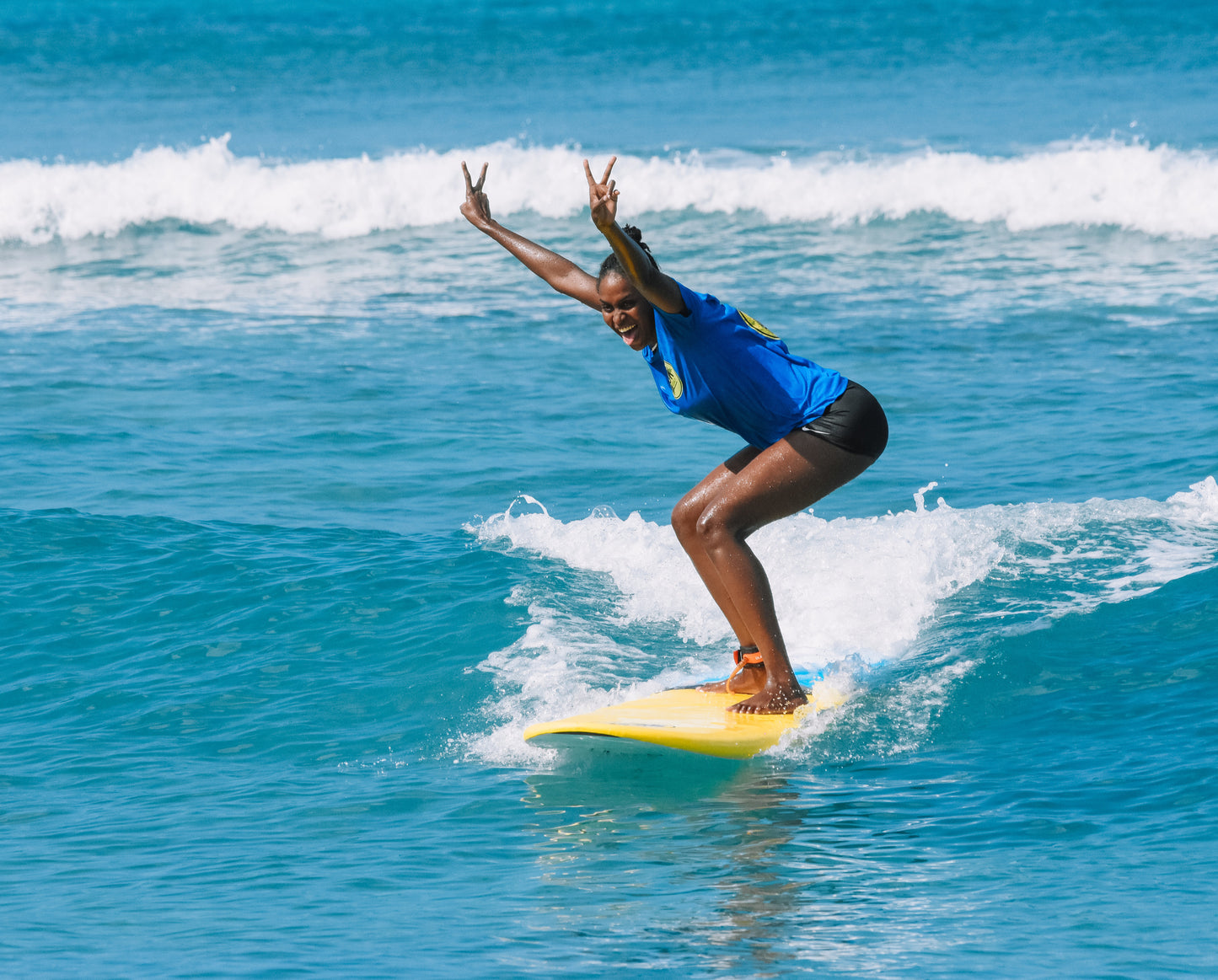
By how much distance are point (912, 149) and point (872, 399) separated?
18.4 metres

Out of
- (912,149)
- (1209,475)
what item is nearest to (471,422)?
(1209,475)

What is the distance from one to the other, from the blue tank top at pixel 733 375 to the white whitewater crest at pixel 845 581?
1.29 m

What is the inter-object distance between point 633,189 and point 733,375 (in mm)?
16820

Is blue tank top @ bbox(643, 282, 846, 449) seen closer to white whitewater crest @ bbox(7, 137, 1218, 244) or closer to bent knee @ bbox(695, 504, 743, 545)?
bent knee @ bbox(695, 504, 743, 545)

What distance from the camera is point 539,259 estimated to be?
571cm

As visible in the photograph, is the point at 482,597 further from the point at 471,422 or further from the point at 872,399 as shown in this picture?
the point at 471,422

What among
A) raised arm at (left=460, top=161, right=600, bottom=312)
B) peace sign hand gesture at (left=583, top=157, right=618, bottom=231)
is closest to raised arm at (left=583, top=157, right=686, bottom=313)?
peace sign hand gesture at (left=583, top=157, right=618, bottom=231)

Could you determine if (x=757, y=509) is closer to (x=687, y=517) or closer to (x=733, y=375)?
(x=687, y=517)

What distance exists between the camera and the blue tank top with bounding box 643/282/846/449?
507 centimetres

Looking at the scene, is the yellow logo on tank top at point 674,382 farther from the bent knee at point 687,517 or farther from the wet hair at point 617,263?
the bent knee at point 687,517

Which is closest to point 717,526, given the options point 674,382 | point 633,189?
point 674,382

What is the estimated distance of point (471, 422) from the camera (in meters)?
11.2

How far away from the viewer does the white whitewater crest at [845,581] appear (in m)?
6.41

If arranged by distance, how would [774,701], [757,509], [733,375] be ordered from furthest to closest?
[774,701]
[757,509]
[733,375]
